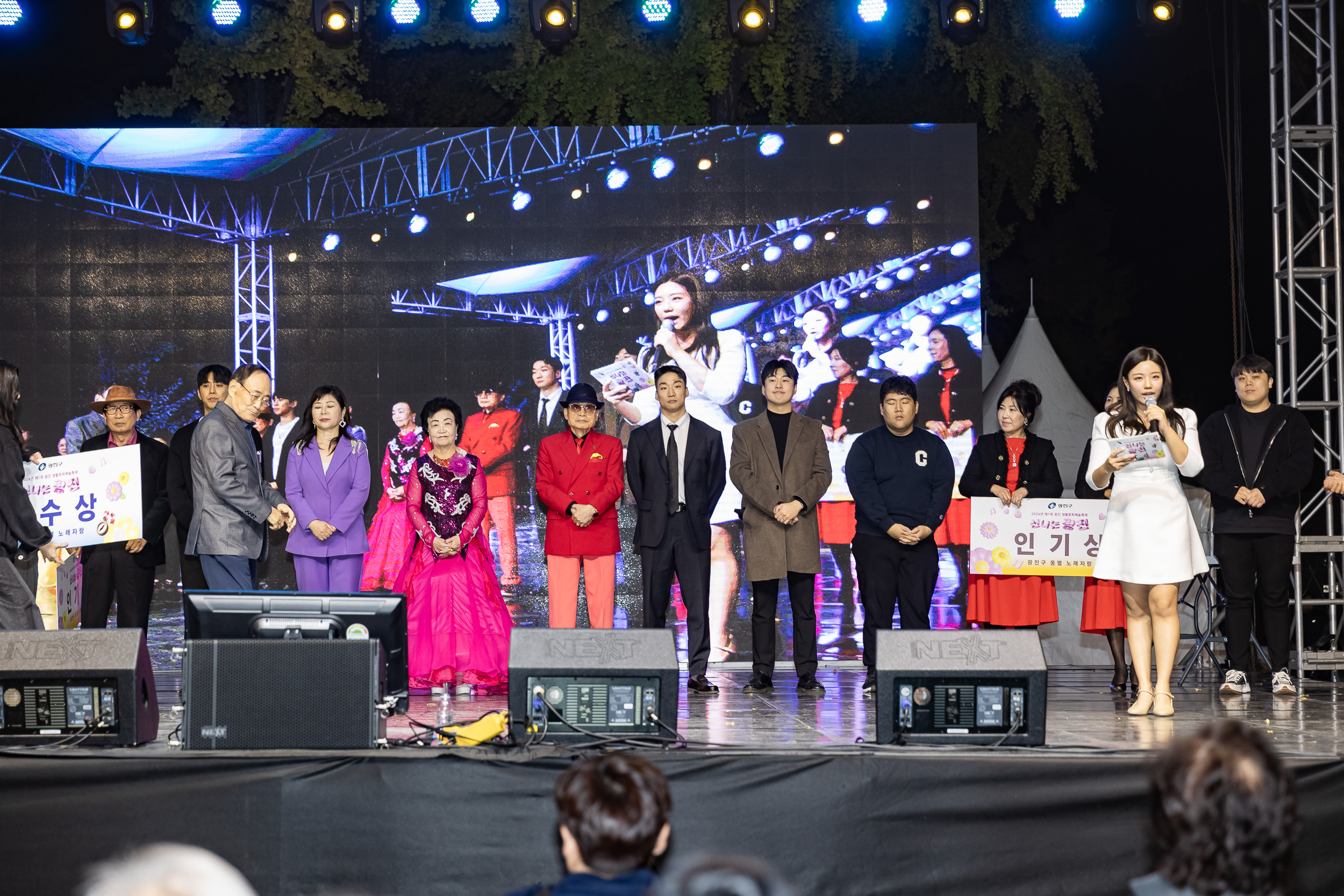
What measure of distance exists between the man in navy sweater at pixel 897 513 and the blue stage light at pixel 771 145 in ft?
6.80

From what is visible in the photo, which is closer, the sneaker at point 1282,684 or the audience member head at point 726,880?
the audience member head at point 726,880

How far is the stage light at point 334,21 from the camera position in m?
6.71

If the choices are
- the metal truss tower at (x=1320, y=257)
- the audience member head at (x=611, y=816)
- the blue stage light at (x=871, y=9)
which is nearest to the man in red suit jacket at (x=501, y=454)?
the blue stage light at (x=871, y=9)

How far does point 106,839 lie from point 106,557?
2.88 meters

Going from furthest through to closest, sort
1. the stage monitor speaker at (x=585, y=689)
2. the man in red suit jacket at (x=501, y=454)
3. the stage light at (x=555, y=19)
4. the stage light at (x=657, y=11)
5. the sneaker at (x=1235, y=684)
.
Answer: the man in red suit jacket at (x=501, y=454) < the stage light at (x=657, y=11) < the stage light at (x=555, y=19) < the sneaker at (x=1235, y=684) < the stage monitor speaker at (x=585, y=689)

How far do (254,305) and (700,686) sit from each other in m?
3.69

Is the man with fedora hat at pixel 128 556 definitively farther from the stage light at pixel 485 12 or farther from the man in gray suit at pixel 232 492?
the stage light at pixel 485 12

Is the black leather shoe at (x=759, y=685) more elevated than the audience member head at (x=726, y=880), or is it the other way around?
the audience member head at (x=726, y=880)

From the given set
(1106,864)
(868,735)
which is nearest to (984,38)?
(868,735)

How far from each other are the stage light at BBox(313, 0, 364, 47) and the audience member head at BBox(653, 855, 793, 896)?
6.24 m

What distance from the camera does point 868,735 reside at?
430cm

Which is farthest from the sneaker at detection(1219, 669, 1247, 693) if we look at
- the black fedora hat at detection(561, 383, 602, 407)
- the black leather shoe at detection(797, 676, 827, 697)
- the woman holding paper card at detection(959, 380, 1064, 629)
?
the black fedora hat at detection(561, 383, 602, 407)

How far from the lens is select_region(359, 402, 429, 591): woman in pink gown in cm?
624

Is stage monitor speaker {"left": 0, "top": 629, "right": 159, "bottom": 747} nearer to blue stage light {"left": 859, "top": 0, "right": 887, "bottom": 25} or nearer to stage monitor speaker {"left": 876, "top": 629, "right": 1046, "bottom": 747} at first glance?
stage monitor speaker {"left": 876, "top": 629, "right": 1046, "bottom": 747}
